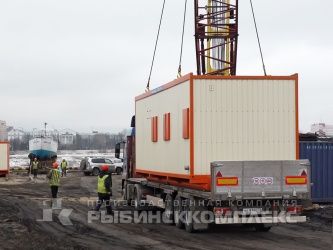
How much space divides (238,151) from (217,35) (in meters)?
15.5

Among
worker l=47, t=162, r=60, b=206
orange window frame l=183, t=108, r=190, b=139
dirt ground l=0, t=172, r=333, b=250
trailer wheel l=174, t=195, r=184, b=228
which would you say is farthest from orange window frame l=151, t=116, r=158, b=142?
worker l=47, t=162, r=60, b=206

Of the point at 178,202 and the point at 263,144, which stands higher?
the point at 263,144

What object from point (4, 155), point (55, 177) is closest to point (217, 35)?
point (55, 177)

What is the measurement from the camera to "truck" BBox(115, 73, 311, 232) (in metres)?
13.4

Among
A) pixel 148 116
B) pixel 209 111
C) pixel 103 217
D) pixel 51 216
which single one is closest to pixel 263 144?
pixel 209 111

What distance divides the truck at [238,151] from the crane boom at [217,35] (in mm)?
13679

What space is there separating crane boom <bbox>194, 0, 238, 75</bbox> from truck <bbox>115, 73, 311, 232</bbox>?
1368cm

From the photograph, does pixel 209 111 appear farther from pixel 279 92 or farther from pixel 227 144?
pixel 279 92

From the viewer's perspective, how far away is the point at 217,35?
94.5 ft

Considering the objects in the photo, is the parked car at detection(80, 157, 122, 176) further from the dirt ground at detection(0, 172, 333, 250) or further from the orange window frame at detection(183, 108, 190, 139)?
the orange window frame at detection(183, 108, 190, 139)

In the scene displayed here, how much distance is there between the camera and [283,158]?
A: 14.2m

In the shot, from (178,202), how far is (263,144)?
9.41 feet

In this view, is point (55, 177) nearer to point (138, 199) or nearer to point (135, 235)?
point (138, 199)

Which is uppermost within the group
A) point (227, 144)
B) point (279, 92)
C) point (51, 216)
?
point (279, 92)
